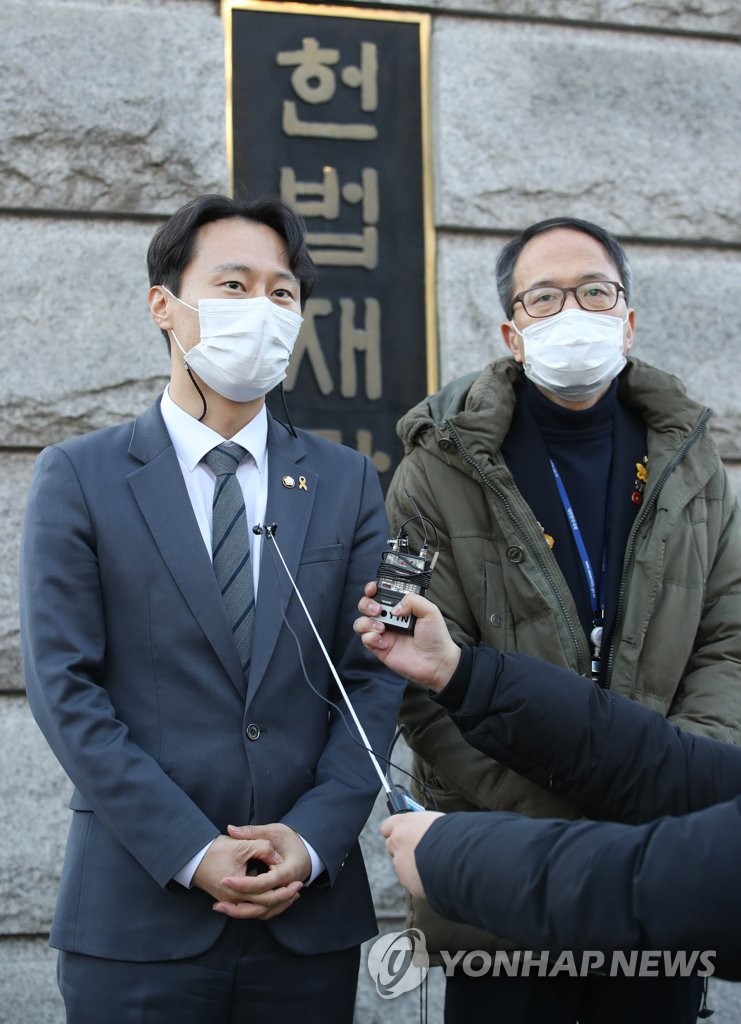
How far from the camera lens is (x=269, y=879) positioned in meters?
2.24

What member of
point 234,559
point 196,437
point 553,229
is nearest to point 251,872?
point 234,559

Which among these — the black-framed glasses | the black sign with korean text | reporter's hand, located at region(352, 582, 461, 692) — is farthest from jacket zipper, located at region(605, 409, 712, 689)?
the black sign with korean text

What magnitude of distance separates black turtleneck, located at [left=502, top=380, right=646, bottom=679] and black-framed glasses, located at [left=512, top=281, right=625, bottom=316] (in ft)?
0.61

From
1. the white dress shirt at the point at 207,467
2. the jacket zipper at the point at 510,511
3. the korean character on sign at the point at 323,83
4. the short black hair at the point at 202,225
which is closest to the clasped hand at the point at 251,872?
the white dress shirt at the point at 207,467

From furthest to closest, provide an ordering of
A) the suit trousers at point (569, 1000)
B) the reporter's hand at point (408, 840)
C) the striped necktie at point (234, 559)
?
Result: the suit trousers at point (569, 1000) → the striped necktie at point (234, 559) → the reporter's hand at point (408, 840)

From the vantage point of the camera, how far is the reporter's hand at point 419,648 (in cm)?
232

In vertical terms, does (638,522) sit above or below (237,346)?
below

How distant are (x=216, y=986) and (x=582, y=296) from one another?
1.73m

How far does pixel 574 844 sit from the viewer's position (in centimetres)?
177

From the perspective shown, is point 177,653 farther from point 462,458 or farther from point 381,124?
point 381,124

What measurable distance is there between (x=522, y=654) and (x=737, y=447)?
2.18 meters

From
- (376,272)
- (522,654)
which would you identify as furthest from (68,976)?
(376,272)

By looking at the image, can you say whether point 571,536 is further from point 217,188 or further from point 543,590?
point 217,188

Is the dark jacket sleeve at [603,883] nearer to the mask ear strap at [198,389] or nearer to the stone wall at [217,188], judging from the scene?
the mask ear strap at [198,389]
